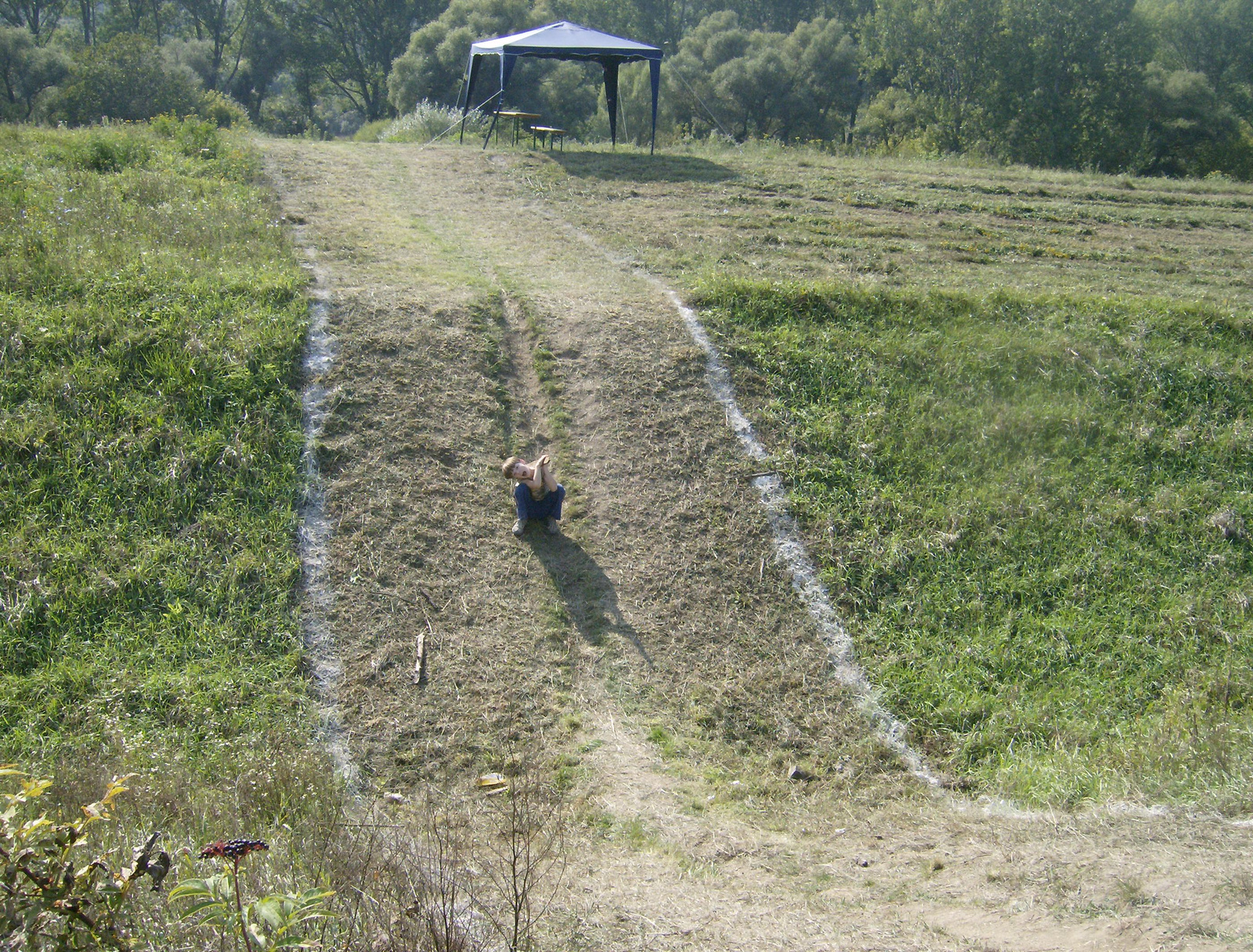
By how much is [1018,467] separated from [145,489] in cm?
738

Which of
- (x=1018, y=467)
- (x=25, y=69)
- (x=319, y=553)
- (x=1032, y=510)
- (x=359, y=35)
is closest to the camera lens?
(x=319, y=553)

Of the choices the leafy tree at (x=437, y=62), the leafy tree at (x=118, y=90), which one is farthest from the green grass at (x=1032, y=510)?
the leafy tree at (x=437, y=62)

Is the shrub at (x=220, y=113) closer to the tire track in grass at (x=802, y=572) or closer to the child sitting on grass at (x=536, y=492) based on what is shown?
the tire track in grass at (x=802, y=572)

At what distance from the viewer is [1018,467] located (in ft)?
27.0

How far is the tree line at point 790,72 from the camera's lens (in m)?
29.8

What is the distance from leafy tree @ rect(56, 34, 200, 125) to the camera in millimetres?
25312

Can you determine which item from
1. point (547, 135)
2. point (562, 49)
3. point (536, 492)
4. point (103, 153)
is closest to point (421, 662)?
point (536, 492)

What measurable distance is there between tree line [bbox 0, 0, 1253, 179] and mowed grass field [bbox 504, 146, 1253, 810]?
47.0 feet

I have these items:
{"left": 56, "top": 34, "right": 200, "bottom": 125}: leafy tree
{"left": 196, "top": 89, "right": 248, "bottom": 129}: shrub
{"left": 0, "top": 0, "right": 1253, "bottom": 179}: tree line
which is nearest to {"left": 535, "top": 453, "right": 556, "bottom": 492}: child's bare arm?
{"left": 0, "top": 0, "right": 1253, "bottom": 179}: tree line

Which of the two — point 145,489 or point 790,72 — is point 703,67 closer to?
point 790,72

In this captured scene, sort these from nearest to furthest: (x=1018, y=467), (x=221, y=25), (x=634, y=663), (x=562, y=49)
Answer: (x=634, y=663) < (x=1018, y=467) < (x=562, y=49) < (x=221, y=25)

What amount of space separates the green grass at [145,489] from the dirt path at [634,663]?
50cm

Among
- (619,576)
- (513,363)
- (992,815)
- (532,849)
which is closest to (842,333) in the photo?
(513,363)

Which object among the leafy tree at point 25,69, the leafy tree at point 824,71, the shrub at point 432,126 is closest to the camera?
the shrub at point 432,126
